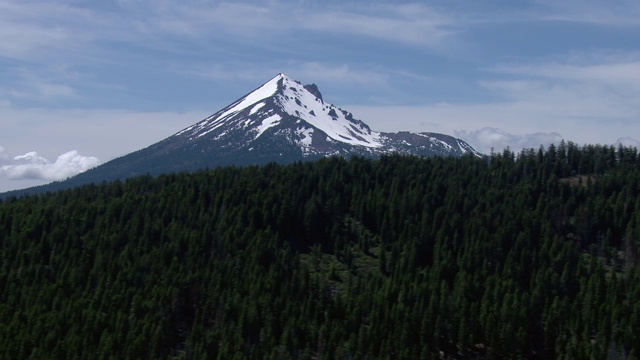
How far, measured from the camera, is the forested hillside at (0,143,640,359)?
131875 mm

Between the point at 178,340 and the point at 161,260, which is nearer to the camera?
the point at 178,340

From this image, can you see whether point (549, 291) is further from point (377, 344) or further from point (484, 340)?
point (377, 344)

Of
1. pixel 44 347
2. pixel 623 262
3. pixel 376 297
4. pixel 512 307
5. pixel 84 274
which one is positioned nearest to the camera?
pixel 44 347

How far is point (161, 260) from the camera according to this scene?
171 meters

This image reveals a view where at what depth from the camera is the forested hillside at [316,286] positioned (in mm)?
131875

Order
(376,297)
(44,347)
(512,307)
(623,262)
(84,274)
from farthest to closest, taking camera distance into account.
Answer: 1. (623,262)
2. (84,274)
3. (376,297)
4. (512,307)
5. (44,347)

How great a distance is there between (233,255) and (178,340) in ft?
114

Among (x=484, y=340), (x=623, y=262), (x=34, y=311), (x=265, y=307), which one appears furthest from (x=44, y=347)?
(x=623, y=262)

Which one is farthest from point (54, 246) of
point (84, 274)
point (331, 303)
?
point (331, 303)

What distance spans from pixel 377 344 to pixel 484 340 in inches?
720

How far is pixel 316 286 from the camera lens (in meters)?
157

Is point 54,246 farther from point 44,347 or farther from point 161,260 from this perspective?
point 44,347

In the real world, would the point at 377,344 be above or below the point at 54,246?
below

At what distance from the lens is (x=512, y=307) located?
138750mm
